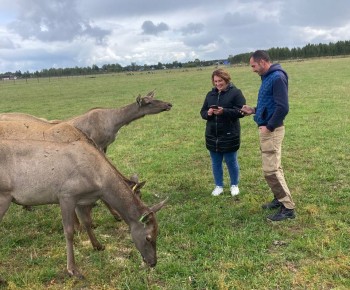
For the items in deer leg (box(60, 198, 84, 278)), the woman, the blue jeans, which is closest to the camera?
deer leg (box(60, 198, 84, 278))

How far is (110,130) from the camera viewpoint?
33.6 ft

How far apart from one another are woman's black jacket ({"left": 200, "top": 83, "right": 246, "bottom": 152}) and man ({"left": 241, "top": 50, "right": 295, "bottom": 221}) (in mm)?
865

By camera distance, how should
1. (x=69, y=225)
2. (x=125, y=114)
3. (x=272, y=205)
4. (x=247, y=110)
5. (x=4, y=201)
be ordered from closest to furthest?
(x=4, y=201) < (x=69, y=225) < (x=247, y=110) < (x=272, y=205) < (x=125, y=114)

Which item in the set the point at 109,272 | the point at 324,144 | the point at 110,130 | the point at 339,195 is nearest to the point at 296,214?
the point at 339,195

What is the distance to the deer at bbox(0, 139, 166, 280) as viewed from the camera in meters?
5.71

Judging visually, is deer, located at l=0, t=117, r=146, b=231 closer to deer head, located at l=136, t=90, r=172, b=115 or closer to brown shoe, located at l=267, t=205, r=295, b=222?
brown shoe, located at l=267, t=205, r=295, b=222

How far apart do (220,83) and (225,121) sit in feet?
2.67

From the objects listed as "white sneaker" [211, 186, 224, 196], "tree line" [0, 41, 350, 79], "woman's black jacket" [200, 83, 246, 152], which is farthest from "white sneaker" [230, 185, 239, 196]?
"tree line" [0, 41, 350, 79]

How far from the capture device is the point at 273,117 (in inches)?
274

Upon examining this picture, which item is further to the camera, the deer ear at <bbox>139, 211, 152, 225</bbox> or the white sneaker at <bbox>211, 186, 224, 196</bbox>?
the white sneaker at <bbox>211, 186, 224, 196</bbox>

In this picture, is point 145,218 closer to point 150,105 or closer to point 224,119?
point 224,119

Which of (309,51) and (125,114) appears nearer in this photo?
(125,114)

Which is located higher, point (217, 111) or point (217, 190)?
point (217, 111)

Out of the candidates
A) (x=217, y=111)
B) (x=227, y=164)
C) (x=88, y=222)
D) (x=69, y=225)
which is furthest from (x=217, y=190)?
(x=69, y=225)
